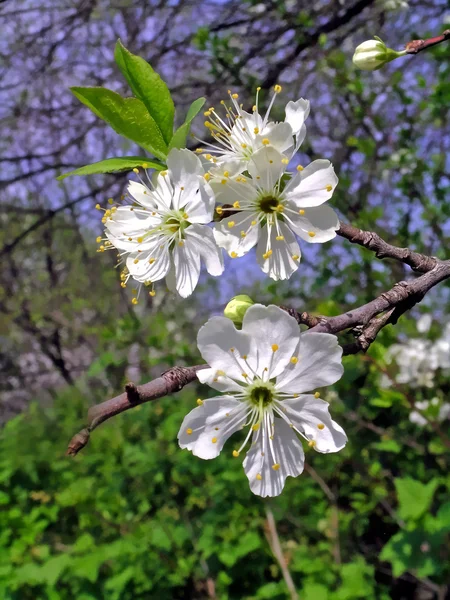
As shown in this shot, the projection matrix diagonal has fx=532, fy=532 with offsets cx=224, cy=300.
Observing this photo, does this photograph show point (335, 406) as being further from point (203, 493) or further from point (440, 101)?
point (440, 101)

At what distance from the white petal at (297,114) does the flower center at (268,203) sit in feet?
0.35

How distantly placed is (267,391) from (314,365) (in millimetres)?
117

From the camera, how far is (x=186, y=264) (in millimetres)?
897

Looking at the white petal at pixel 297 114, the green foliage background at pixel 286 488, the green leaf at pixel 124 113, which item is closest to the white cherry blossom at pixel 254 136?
the white petal at pixel 297 114

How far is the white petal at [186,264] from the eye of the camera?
881 mm

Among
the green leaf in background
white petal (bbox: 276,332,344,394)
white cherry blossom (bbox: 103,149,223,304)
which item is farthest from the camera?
the green leaf in background

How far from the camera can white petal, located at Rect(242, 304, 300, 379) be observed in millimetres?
740

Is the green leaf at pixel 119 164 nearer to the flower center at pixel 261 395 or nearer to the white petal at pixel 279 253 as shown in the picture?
the white petal at pixel 279 253

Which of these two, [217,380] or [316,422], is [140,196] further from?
[316,422]

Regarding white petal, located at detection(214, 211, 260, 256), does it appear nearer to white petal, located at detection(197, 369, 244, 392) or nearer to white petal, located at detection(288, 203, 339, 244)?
white petal, located at detection(288, 203, 339, 244)

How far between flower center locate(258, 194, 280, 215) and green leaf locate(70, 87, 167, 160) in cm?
19

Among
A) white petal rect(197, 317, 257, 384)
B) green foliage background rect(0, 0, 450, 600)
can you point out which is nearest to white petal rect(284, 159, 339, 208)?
white petal rect(197, 317, 257, 384)

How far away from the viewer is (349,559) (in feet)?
8.52

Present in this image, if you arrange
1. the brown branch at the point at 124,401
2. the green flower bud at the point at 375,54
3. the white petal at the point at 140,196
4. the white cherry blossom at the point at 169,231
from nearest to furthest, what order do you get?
the brown branch at the point at 124,401 → the white cherry blossom at the point at 169,231 → the white petal at the point at 140,196 → the green flower bud at the point at 375,54
